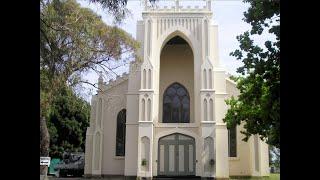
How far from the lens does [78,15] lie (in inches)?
708

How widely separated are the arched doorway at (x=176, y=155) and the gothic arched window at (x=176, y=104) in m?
1.90

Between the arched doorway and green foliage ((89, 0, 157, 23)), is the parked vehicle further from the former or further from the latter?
green foliage ((89, 0, 157, 23))

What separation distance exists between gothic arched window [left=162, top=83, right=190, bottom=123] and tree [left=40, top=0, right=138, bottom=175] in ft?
30.8

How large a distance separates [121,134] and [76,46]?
14592 mm

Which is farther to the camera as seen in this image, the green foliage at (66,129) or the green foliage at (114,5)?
the green foliage at (66,129)

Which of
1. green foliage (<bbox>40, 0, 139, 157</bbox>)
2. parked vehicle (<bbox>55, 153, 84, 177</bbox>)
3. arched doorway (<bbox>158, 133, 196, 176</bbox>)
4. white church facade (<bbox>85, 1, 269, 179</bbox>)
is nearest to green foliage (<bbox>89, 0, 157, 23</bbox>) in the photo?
green foliage (<bbox>40, 0, 139, 157</bbox>)

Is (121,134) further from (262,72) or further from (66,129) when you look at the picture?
(262,72)

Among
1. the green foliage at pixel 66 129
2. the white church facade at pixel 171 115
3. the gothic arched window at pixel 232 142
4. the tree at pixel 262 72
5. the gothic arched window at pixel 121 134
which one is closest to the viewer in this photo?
Result: the tree at pixel 262 72

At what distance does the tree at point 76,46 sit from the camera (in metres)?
14.9

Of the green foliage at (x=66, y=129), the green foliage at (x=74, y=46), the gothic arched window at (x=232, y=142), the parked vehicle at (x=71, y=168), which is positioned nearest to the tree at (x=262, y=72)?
the green foliage at (x=74, y=46)

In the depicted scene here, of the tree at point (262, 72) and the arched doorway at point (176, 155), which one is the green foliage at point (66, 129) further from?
the tree at point (262, 72)
